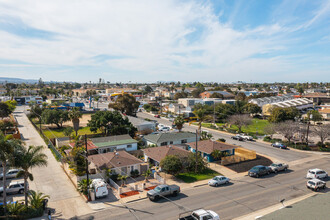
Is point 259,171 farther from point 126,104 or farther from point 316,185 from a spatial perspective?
point 126,104

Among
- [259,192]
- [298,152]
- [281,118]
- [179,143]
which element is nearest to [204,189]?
[259,192]

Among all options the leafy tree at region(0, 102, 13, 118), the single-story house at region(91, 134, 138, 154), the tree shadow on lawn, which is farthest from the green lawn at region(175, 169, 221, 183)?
the leafy tree at region(0, 102, 13, 118)

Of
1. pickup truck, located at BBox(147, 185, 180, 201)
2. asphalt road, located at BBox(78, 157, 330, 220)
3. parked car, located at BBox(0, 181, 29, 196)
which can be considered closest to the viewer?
asphalt road, located at BBox(78, 157, 330, 220)

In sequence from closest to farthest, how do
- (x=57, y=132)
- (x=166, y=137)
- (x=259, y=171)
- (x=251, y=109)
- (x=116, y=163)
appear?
1. (x=116, y=163)
2. (x=259, y=171)
3. (x=166, y=137)
4. (x=57, y=132)
5. (x=251, y=109)

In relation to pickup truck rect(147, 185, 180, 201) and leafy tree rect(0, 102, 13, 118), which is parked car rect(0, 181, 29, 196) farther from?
leafy tree rect(0, 102, 13, 118)

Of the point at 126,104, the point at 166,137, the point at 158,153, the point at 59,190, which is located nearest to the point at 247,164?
the point at 158,153

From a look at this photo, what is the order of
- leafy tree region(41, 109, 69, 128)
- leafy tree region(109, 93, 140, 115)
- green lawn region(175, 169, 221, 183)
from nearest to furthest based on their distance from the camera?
green lawn region(175, 169, 221, 183) → leafy tree region(41, 109, 69, 128) → leafy tree region(109, 93, 140, 115)

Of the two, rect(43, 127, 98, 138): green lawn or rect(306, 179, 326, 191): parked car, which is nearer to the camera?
rect(306, 179, 326, 191): parked car
